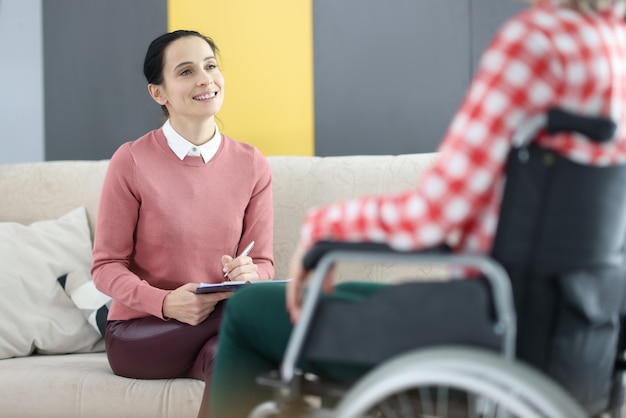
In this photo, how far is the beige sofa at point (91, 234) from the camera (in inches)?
90.4

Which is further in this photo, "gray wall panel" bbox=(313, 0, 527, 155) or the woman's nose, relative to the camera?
"gray wall panel" bbox=(313, 0, 527, 155)

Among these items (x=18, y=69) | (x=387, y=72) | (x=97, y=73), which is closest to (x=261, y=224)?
(x=387, y=72)

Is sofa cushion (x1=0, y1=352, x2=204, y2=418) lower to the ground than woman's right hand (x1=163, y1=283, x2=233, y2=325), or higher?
lower

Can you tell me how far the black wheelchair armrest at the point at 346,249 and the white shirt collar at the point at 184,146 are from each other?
134cm

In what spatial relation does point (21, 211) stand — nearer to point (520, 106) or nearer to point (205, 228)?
point (205, 228)

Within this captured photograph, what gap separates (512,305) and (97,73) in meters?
3.00

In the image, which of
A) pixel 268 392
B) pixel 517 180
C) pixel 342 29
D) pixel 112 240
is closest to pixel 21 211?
pixel 112 240

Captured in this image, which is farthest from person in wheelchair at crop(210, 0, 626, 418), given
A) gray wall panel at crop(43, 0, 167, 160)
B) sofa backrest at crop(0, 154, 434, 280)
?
gray wall panel at crop(43, 0, 167, 160)

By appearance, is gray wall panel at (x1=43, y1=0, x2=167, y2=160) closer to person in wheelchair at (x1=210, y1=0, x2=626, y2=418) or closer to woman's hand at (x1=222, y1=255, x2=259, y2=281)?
woman's hand at (x1=222, y1=255, x2=259, y2=281)

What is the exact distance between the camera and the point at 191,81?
255cm

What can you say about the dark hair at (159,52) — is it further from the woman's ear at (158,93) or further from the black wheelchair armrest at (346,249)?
the black wheelchair armrest at (346,249)

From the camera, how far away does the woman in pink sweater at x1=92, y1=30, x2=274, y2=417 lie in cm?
230

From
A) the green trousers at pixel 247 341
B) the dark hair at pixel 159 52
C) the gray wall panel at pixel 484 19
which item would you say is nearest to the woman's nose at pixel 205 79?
the dark hair at pixel 159 52

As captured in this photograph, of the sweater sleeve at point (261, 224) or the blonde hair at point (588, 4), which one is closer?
the blonde hair at point (588, 4)
